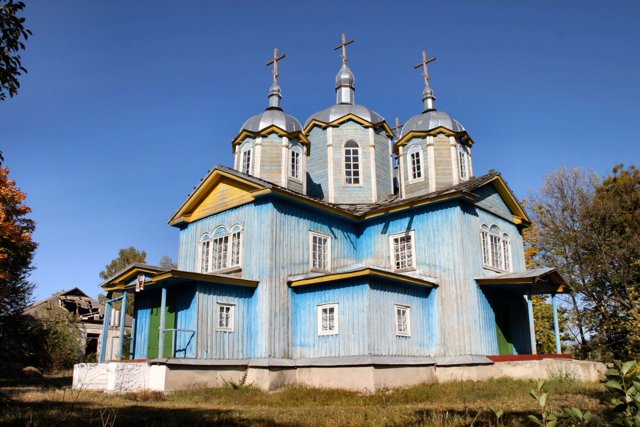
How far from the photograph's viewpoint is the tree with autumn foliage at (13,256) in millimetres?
→ 27094

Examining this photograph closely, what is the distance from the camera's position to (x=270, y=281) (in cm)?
1720

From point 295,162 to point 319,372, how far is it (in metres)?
8.88

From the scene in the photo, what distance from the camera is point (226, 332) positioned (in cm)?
1672

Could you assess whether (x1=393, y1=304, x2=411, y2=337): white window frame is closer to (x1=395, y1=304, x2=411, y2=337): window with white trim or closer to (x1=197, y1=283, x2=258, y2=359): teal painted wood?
(x1=395, y1=304, x2=411, y2=337): window with white trim

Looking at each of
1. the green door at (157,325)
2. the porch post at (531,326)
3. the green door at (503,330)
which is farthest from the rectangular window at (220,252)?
the porch post at (531,326)

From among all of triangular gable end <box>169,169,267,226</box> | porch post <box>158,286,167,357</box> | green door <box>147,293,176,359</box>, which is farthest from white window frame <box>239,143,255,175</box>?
porch post <box>158,286,167,357</box>

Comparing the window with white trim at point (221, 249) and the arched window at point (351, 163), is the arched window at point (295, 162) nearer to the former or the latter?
the arched window at point (351, 163)

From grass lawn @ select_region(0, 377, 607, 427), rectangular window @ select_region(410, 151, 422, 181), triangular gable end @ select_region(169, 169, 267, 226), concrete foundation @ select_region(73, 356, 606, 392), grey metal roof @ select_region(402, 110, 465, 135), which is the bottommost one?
grass lawn @ select_region(0, 377, 607, 427)

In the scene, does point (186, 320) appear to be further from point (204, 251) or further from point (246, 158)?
point (246, 158)

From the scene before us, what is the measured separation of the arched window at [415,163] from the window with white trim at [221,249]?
295 inches

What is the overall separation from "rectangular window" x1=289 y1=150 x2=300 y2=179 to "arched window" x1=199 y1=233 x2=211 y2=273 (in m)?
4.22

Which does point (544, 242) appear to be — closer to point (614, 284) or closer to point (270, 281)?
point (614, 284)

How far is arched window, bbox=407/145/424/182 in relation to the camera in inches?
847

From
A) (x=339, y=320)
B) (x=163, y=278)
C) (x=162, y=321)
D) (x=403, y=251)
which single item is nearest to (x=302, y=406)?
(x=339, y=320)
